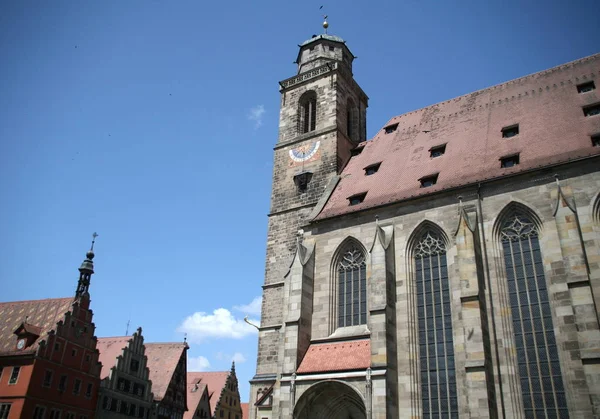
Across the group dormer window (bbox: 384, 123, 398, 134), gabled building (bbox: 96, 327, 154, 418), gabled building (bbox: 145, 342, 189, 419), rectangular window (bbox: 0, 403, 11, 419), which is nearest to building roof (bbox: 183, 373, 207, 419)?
gabled building (bbox: 145, 342, 189, 419)

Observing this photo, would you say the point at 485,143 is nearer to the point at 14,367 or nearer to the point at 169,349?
the point at 14,367

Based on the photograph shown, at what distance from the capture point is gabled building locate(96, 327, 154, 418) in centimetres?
3195

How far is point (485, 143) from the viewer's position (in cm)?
2072

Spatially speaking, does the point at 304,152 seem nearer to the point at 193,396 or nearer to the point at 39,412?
the point at 39,412

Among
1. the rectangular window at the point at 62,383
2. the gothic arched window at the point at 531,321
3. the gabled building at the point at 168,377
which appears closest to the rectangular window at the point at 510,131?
the gothic arched window at the point at 531,321

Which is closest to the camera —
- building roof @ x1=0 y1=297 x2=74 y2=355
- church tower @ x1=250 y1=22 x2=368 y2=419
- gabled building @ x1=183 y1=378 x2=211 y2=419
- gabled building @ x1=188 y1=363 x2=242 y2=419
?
church tower @ x1=250 y1=22 x2=368 y2=419

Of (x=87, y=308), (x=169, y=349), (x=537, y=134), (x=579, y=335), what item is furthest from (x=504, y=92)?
(x=169, y=349)

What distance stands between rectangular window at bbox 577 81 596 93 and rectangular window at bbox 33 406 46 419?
26.5 metres

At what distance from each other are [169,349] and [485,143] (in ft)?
89.6

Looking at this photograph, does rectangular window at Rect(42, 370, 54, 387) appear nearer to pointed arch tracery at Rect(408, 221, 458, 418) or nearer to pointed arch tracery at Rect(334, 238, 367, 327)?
pointed arch tracery at Rect(334, 238, 367, 327)

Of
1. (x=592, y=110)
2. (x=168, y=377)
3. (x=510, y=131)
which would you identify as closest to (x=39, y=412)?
(x=168, y=377)

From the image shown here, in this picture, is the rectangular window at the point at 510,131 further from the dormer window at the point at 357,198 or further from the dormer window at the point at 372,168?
the dormer window at the point at 357,198

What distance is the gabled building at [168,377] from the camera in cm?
3638

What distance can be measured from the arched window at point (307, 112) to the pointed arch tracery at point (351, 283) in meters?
8.38
